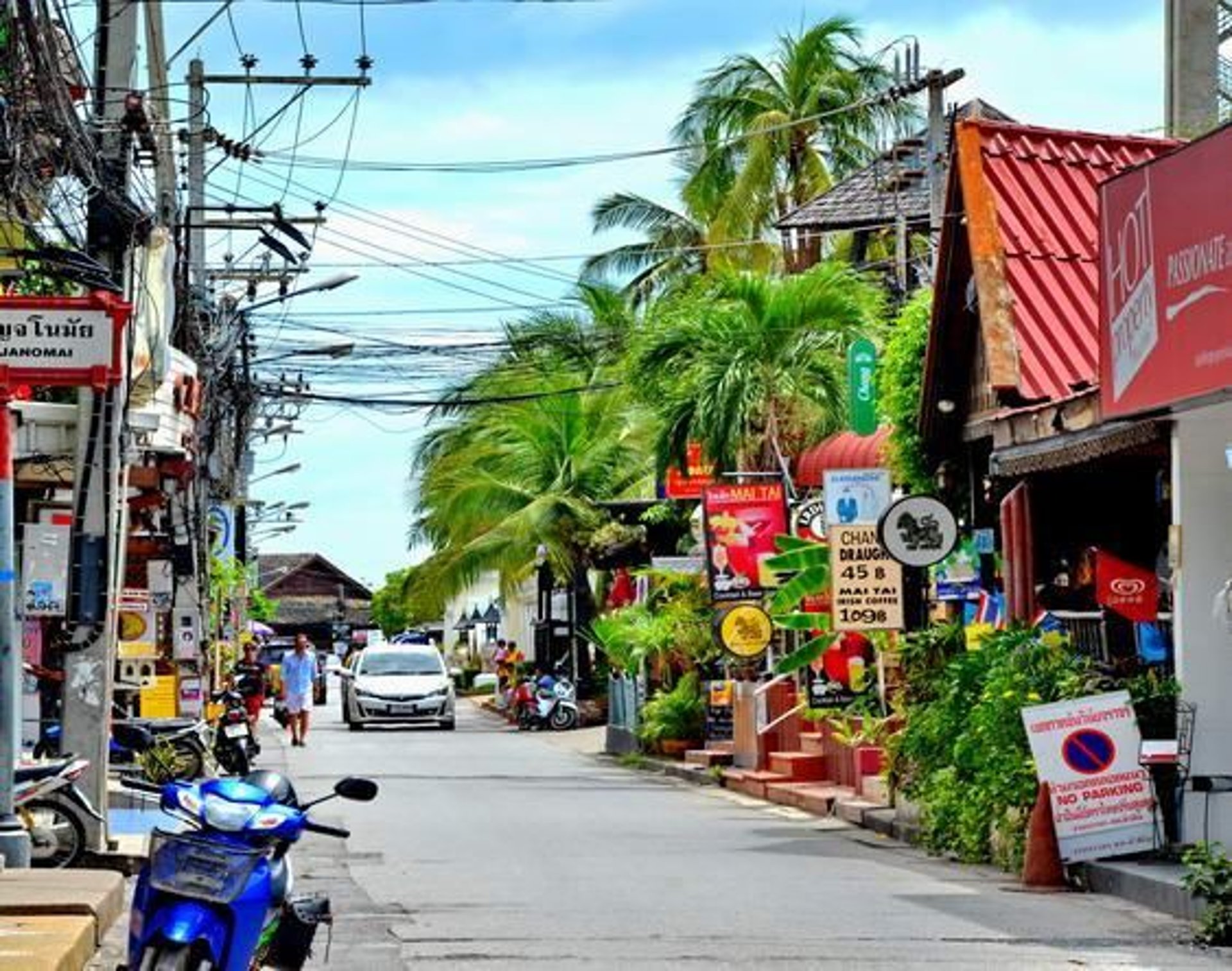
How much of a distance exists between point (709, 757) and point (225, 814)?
77.1ft

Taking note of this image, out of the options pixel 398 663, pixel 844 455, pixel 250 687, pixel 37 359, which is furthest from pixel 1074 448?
pixel 398 663

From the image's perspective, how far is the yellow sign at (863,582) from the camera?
23.6 metres

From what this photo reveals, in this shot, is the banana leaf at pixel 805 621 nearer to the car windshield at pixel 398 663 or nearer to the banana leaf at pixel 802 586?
the banana leaf at pixel 802 586

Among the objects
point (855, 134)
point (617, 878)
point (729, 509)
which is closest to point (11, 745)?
point (617, 878)

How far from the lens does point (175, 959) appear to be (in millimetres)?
8461

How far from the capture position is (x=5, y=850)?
14266 millimetres

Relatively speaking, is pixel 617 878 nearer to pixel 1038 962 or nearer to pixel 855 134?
pixel 1038 962

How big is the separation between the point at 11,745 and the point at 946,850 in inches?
311

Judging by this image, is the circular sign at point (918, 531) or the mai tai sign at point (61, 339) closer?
the mai tai sign at point (61, 339)

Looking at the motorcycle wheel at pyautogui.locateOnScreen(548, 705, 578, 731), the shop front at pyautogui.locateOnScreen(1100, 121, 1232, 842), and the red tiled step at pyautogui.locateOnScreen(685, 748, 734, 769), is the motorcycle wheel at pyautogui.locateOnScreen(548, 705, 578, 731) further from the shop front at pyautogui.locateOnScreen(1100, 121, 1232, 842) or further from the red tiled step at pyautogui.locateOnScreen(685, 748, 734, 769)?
the shop front at pyautogui.locateOnScreen(1100, 121, 1232, 842)

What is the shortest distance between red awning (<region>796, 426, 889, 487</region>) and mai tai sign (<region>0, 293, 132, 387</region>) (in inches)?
437

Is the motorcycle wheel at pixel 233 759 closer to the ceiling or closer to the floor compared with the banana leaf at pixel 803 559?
closer to the floor

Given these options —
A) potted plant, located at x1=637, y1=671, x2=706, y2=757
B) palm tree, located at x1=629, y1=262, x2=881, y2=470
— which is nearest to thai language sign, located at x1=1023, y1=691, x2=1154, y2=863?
palm tree, located at x1=629, y1=262, x2=881, y2=470

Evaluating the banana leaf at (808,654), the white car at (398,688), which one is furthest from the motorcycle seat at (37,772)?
the white car at (398,688)
